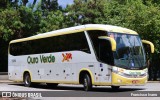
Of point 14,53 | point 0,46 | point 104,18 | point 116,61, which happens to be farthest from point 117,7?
point 116,61

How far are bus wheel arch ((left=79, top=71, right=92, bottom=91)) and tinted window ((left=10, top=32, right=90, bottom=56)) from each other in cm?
126

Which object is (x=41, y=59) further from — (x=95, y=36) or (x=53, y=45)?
(x=95, y=36)

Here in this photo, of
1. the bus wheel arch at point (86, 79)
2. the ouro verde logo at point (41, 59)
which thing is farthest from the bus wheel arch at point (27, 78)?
the bus wheel arch at point (86, 79)

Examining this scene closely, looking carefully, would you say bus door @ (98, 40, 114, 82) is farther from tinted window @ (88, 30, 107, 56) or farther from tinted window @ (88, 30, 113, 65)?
tinted window @ (88, 30, 107, 56)

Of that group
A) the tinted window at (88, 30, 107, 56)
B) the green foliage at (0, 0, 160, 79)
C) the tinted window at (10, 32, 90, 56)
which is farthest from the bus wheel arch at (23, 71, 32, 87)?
the green foliage at (0, 0, 160, 79)

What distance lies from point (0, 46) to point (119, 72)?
A: 2623 cm

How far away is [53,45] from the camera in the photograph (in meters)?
23.9

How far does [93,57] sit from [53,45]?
4.16m

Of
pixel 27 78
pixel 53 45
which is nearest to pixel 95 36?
pixel 53 45

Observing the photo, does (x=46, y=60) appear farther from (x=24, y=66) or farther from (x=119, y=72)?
(x=119, y=72)

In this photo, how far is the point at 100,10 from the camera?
148 ft

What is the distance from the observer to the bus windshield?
19766mm

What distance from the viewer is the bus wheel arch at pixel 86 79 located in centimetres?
2071

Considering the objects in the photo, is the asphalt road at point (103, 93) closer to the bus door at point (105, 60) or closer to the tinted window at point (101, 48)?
the bus door at point (105, 60)
